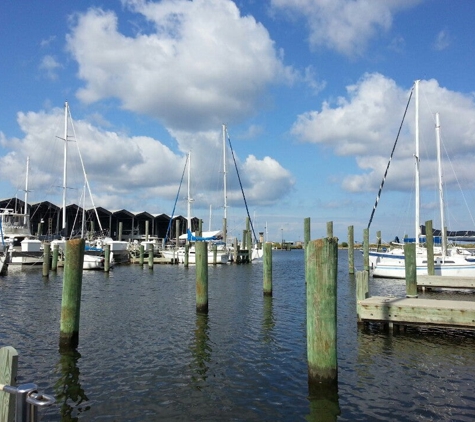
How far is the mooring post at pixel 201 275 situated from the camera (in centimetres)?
1867

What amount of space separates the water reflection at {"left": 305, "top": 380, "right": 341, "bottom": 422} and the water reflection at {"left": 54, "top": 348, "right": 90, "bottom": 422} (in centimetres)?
458

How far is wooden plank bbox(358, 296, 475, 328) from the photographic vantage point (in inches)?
565

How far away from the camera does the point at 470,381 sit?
10.7 m

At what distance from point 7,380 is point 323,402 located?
6693 mm

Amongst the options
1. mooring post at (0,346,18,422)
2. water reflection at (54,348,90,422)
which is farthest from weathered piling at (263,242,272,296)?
mooring post at (0,346,18,422)

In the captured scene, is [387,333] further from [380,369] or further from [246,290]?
[246,290]

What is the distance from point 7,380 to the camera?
4426 millimetres

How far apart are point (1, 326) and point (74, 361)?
6.43m

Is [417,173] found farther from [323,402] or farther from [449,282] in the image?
[323,402]

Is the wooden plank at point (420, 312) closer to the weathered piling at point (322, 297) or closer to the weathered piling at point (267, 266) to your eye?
the weathered piling at point (322, 297)

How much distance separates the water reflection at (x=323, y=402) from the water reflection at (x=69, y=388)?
4575mm

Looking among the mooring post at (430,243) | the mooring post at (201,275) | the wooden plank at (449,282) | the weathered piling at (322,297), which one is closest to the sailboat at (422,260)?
the mooring post at (430,243)

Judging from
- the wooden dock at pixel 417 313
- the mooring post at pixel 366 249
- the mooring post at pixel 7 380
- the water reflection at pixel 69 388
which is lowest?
the water reflection at pixel 69 388

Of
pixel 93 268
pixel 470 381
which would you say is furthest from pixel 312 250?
pixel 93 268
